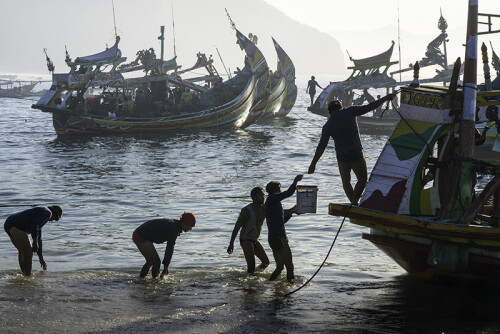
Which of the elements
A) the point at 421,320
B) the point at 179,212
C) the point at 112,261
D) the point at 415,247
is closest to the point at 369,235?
the point at 415,247

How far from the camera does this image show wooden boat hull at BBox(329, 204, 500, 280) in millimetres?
8836

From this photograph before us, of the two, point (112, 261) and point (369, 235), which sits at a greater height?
point (369, 235)

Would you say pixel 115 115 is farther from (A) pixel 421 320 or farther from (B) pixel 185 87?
(A) pixel 421 320

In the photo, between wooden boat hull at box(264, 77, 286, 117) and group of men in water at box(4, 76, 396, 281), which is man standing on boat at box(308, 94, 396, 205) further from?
wooden boat hull at box(264, 77, 286, 117)

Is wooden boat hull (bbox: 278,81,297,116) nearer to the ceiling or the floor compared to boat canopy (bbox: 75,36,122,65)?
nearer to the floor

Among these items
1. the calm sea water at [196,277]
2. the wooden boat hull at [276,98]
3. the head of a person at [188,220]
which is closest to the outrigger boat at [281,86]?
the wooden boat hull at [276,98]

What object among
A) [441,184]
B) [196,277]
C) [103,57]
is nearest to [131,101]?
[103,57]

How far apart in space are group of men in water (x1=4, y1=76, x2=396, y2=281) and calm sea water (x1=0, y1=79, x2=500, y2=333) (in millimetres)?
380

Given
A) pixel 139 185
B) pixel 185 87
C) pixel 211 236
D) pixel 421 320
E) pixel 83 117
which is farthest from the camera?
pixel 185 87

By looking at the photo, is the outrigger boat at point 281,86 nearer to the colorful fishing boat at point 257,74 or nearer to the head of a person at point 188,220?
the colorful fishing boat at point 257,74

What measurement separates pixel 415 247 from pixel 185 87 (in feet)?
93.6

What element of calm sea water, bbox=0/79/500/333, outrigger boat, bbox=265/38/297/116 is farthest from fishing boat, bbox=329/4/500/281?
outrigger boat, bbox=265/38/297/116

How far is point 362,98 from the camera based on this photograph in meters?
37.2

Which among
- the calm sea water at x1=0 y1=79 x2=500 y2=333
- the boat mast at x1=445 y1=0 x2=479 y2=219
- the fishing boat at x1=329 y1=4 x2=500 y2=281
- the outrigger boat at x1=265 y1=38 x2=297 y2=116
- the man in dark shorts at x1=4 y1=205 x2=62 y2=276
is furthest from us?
the outrigger boat at x1=265 y1=38 x2=297 y2=116
